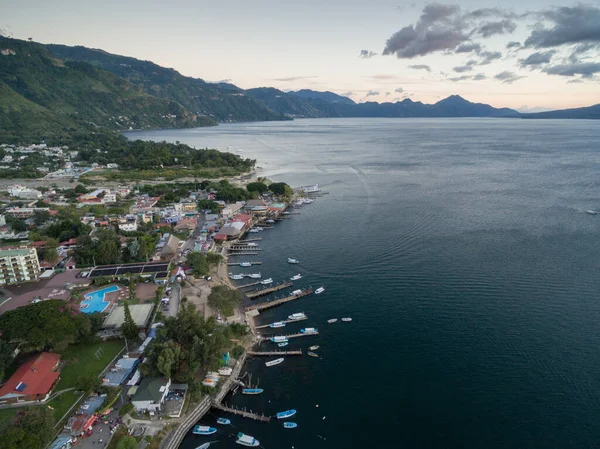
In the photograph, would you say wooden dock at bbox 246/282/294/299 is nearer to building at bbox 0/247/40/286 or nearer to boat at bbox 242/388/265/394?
boat at bbox 242/388/265/394

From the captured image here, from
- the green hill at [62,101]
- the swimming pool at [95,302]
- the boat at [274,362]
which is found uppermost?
the green hill at [62,101]

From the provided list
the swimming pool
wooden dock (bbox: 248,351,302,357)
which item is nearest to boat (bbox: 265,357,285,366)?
wooden dock (bbox: 248,351,302,357)

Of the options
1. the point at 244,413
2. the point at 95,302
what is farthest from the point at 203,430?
the point at 95,302

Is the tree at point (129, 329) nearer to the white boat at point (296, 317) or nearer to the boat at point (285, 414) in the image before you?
the boat at point (285, 414)

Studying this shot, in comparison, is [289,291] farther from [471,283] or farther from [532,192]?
[532,192]

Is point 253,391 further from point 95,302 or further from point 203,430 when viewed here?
point 95,302

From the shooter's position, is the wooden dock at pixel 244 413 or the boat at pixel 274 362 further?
the boat at pixel 274 362

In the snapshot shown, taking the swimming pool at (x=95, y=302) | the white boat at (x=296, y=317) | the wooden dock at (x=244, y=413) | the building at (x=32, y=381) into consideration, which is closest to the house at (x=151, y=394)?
the wooden dock at (x=244, y=413)
